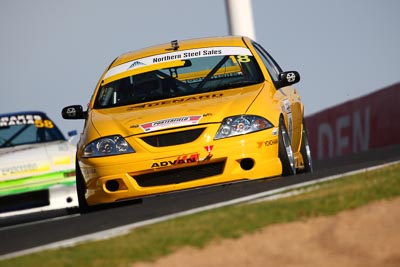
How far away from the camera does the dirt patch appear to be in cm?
740

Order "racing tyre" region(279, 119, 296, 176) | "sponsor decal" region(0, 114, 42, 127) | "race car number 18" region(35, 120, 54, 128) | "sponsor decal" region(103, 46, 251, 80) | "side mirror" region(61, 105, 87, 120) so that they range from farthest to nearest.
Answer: "sponsor decal" region(0, 114, 42, 127)
"race car number 18" region(35, 120, 54, 128)
"sponsor decal" region(103, 46, 251, 80)
"side mirror" region(61, 105, 87, 120)
"racing tyre" region(279, 119, 296, 176)

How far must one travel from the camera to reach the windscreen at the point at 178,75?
11.9m

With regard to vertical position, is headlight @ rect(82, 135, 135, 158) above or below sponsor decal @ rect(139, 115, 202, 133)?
below

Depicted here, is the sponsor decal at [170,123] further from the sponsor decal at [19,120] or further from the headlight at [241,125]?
the sponsor decal at [19,120]

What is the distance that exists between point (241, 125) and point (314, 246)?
3408 millimetres

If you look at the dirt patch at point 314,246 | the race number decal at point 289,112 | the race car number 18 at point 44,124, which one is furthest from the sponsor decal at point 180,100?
the race car number 18 at point 44,124

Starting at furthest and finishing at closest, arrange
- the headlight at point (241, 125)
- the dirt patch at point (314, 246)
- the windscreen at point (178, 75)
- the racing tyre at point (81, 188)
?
the windscreen at point (178, 75) → the racing tyre at point (81, 188) → the headlight at point (241, 125) → the dirt patch at point (314, 246)

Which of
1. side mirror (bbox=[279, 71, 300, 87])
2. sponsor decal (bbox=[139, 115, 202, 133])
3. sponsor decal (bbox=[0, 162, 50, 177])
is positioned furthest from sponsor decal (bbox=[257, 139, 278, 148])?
sponsor decal (bbox=[0, 162, 50, 177])

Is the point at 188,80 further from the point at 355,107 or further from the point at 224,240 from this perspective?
the point at 355,107

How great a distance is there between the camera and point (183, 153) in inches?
425

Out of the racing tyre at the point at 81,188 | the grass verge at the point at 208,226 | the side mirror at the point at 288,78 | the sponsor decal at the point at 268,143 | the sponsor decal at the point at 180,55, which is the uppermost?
the grass verge at the point at 208,226

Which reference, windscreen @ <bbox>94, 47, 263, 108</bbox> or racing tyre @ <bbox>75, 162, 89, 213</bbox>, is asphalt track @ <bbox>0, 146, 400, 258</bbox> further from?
windscreen @ <bbox>94, 47, 263, 108</bbox>

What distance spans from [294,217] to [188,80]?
4.22m

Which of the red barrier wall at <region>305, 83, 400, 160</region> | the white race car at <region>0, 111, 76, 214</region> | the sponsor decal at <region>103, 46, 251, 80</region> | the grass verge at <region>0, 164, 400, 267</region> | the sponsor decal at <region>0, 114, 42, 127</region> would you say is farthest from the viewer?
the red barrier wall at <region>305, 83, 400, 160</region>
